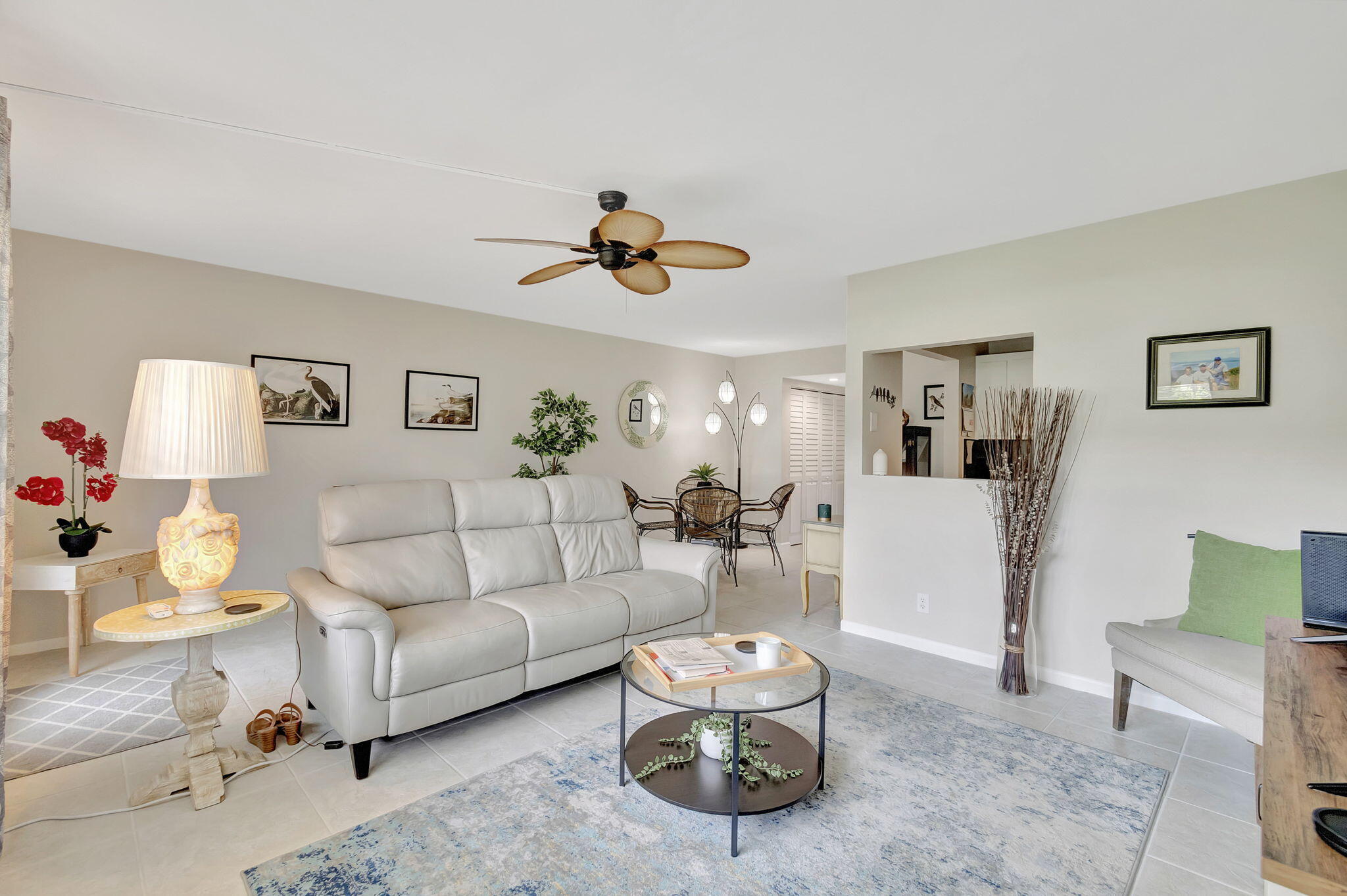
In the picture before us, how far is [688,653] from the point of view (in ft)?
7.27

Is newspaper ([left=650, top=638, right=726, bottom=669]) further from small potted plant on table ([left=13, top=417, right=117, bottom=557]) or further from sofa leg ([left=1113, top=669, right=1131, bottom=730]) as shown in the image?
small potted plant on table ([left=13, top=417, right=117, bottom=557])

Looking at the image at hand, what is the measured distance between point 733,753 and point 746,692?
25 cm

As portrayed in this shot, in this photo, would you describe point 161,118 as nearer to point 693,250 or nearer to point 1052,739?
point 693,250

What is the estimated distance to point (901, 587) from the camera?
3.86 m

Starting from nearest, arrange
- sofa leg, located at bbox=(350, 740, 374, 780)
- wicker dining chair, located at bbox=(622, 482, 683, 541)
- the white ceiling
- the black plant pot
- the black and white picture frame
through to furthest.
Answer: the white ceiling < sofa leg, located at bbox=(350, 740, 374, 780) < the black plant pot < the black and white picture frame < wicker dining chair, located at bbox=(622, 482, 683, 541)

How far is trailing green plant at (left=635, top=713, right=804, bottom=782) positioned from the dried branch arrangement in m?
1.63

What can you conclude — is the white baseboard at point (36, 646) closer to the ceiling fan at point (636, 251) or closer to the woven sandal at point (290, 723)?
the woven sandal at point (290, 723)

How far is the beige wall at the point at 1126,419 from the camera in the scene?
2.57m

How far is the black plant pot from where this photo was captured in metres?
3.32

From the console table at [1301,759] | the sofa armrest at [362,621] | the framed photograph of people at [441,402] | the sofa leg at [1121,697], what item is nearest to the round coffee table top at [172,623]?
the sofa armrest at [362,621]

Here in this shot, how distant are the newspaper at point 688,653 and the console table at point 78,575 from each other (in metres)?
3.16

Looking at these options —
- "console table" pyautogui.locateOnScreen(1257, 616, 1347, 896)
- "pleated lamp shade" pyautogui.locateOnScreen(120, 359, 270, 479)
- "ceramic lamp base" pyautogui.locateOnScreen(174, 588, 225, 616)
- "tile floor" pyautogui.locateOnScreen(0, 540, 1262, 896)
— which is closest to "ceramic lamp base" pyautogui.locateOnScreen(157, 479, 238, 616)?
"ceramic lamp base" pyautogui.locateOnScreen(174, 588, 225, 616)

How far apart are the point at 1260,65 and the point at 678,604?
123 inches

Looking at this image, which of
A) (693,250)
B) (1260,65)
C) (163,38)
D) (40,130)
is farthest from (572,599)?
(1260,65)
